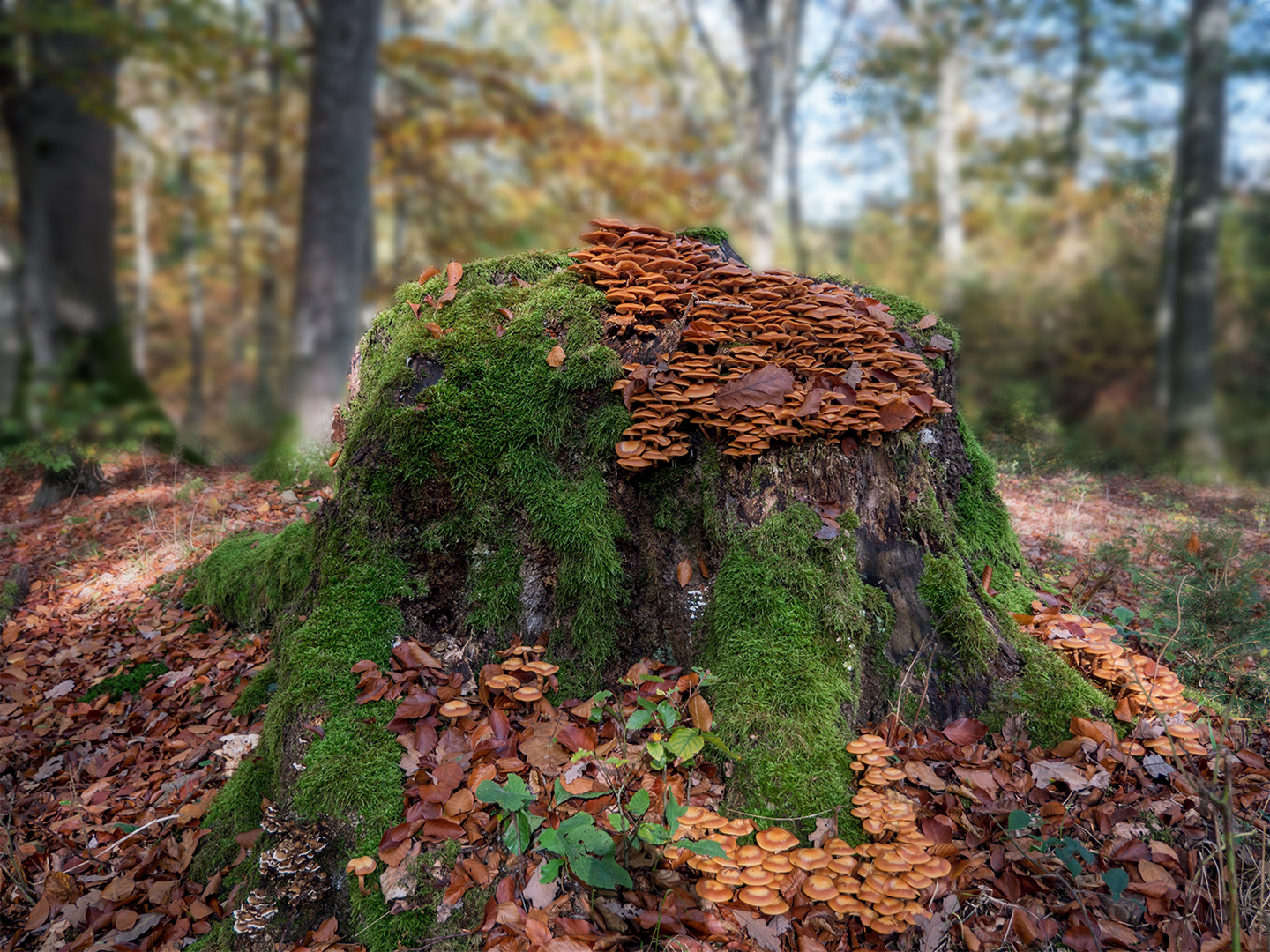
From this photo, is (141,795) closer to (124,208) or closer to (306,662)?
(306,662)

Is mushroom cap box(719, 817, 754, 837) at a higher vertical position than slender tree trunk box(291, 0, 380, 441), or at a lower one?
lower

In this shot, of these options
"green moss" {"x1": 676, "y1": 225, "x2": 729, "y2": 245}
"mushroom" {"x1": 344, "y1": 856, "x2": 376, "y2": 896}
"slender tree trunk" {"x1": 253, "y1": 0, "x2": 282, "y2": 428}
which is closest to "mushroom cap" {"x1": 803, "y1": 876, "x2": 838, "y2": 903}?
"mushroom" {"x1": 344, "y1": 856, "x2": 376, "y2": 896}

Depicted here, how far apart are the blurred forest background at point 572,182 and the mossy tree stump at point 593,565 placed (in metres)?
3.25

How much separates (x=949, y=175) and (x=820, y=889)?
1846 cm

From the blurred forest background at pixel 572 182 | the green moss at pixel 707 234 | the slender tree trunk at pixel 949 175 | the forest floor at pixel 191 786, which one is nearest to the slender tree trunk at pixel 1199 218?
the blurred forest background at pixel 572 182

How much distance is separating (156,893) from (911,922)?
309 centimetres

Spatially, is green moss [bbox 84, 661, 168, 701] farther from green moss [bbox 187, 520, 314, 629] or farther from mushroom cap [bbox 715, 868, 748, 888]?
mushroom cap [bbox 715, 868, 748, 888]

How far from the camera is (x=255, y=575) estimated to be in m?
4.73

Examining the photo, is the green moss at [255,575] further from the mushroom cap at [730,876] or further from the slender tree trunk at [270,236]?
the slender tree trunk at [270,236]

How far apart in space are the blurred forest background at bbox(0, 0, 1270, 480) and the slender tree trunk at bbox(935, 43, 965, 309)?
3.1 inches

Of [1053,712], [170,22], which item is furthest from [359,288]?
[1053,712]

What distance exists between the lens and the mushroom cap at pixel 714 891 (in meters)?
2.03

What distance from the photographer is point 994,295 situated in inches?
621

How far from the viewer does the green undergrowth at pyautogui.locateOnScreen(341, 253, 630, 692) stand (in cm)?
315
